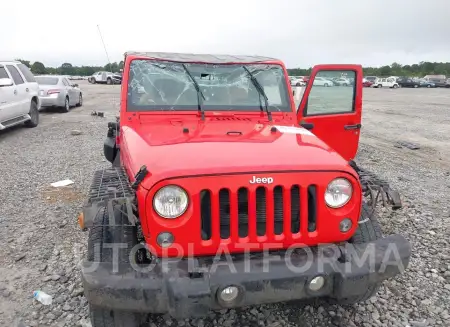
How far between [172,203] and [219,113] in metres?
1.66

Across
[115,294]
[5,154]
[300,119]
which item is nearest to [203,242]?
[115,294]

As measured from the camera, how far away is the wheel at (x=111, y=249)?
257 cm

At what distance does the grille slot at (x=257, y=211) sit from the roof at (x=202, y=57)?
208 centimetres

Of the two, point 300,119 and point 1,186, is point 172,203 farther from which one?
point 1,186

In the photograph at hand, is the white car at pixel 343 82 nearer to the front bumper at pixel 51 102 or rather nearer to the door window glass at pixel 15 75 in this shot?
the door window glass at pixel 15 75

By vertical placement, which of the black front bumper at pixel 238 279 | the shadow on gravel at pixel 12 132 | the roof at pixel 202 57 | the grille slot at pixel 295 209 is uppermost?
the roof at pixel 202 57

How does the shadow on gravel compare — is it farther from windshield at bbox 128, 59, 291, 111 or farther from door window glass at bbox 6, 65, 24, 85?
windshield at bbox 128, 59, 291, 111

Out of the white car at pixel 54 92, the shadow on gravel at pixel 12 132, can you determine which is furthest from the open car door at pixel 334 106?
the white car at pixel 54 92

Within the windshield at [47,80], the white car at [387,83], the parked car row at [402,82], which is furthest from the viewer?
the parked car row at [402,82]

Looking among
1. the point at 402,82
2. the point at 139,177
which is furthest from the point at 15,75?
the point at 402,82

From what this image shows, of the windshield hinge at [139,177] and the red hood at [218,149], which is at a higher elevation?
the red hood at [218,149]


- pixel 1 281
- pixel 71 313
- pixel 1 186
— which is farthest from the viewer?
pixel 1 186

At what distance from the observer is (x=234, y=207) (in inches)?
94.7

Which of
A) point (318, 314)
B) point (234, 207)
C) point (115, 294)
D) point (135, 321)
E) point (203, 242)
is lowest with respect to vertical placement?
point (318, 314)
